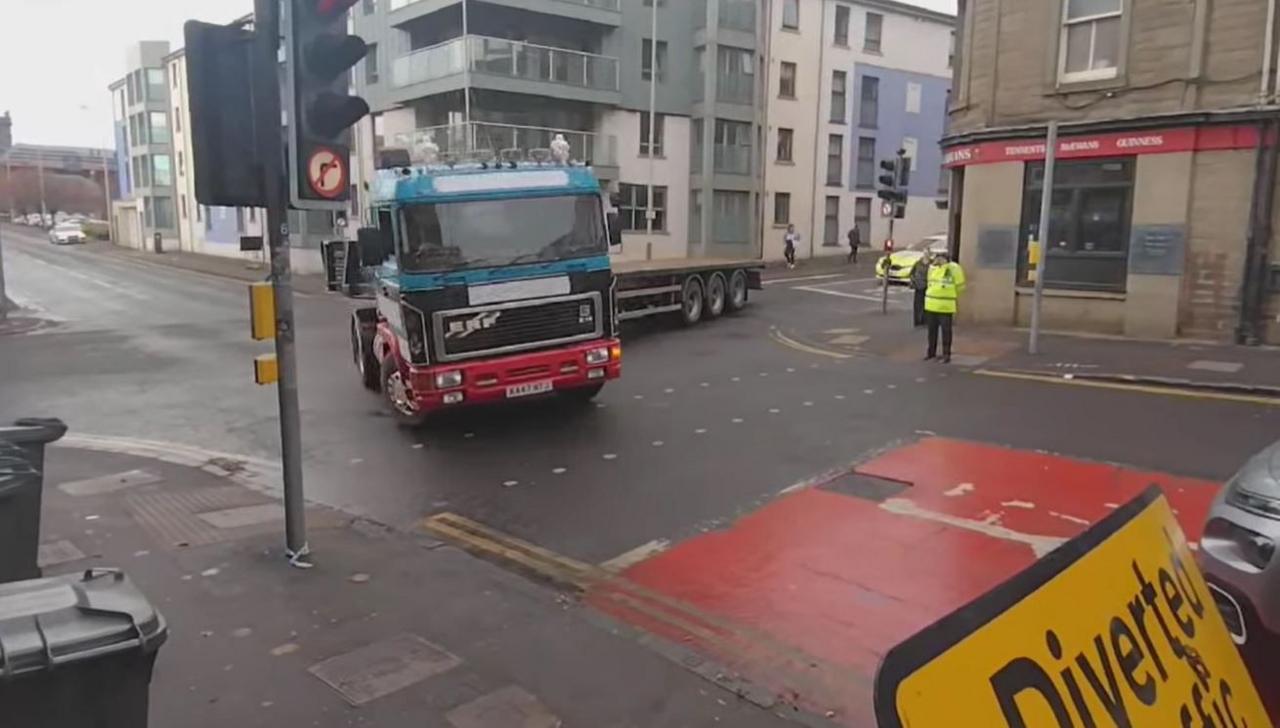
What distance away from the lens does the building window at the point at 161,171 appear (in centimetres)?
5819

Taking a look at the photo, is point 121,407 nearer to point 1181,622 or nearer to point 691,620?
point 691,620

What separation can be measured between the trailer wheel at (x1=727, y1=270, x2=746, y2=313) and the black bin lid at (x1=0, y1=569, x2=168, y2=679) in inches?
754

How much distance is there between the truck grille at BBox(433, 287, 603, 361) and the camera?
9617mm

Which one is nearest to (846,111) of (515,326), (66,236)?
(515,326)

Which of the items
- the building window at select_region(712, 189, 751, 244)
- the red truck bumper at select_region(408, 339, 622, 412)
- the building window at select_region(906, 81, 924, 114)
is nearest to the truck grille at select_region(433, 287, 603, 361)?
the red truck bumper at select_region(408, 339, 622, 412)

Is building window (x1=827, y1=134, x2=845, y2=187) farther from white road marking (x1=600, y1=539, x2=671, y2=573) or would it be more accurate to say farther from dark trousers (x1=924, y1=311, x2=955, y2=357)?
white road marking (x1=600, y1=539, x2=671, y2=573)

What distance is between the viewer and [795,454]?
351 inches

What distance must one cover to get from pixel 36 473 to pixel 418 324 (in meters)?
4.91

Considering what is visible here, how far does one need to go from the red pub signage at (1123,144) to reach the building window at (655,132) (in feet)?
63.9

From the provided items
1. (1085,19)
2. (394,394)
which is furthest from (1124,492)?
(1085,19)

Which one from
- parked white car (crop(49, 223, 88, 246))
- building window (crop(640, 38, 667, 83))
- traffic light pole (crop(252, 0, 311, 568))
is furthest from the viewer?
parked white car (crop(49, 223, 88, 246))

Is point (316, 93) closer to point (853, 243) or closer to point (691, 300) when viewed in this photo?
point (691, 300)

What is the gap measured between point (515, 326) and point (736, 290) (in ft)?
40.9

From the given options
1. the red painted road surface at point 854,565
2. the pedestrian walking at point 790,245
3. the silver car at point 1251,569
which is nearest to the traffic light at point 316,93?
the red painted road surface at point 854,565
